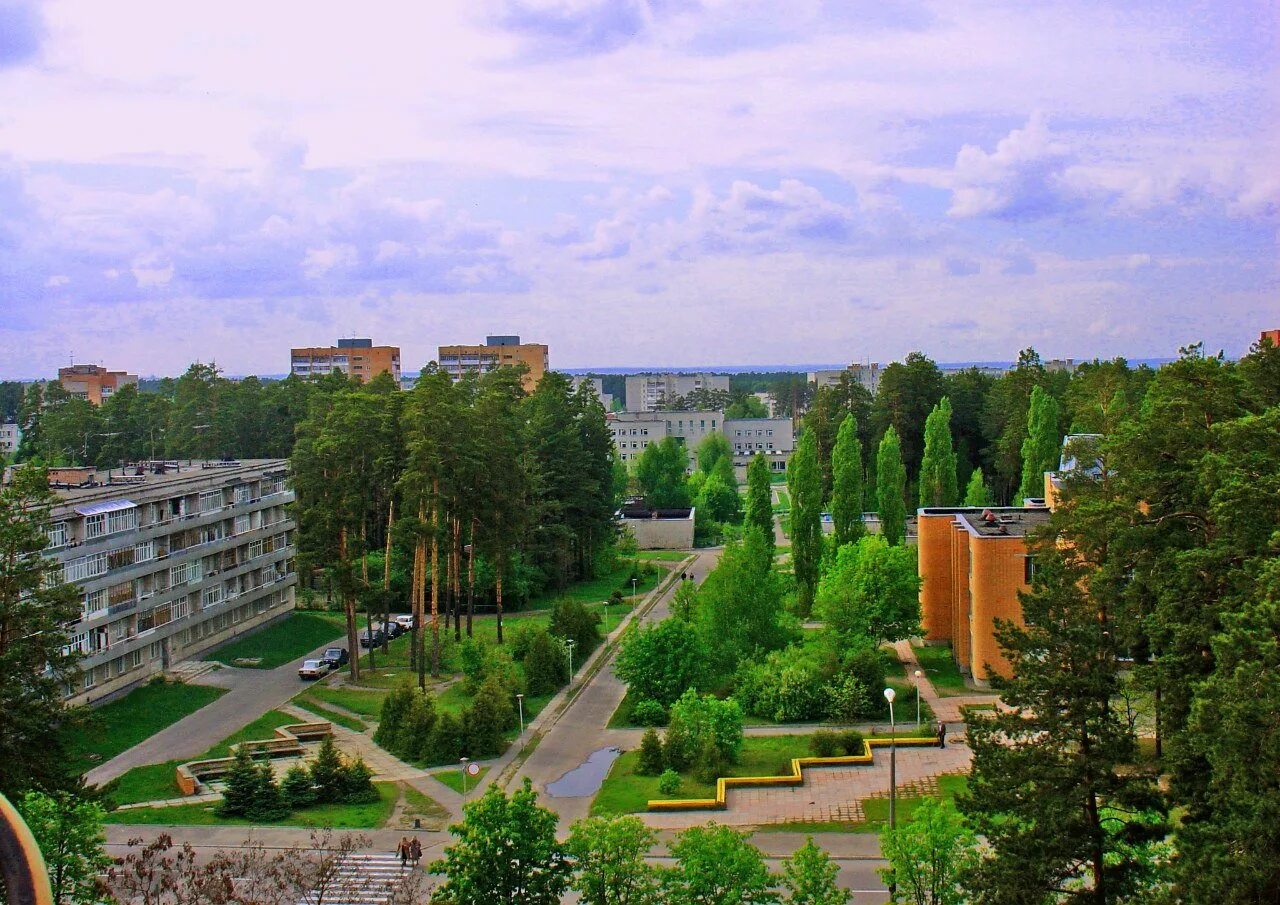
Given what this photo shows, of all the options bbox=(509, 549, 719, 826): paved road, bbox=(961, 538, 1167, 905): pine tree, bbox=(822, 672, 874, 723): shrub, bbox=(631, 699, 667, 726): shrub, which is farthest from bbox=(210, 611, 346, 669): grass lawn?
bbox=(961, 538, 1167, 905): pine tree

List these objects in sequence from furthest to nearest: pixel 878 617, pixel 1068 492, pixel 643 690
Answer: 1. pixel 878 617
2. pixel 643 690
3. pixel 1068 492

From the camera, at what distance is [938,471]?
221ft

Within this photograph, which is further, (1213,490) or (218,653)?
(218,653)

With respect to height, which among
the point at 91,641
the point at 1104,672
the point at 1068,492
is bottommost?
the point at 91,641

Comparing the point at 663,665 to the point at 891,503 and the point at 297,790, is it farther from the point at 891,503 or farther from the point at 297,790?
the point at 891,503

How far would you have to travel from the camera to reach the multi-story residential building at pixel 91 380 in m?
140

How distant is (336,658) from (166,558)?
7.63 metres

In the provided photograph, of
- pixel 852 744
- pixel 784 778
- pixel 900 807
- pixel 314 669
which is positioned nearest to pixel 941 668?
pixel 852 744

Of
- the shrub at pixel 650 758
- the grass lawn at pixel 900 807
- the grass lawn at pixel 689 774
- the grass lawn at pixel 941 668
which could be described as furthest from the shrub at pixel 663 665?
→ the grass lawn at pixel 900 807

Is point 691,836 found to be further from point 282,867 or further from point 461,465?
point 461,465

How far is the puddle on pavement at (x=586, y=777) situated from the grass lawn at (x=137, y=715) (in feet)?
42.6

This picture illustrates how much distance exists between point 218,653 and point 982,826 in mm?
37114

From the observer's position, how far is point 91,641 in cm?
4034

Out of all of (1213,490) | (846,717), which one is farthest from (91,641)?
(1213,490)
